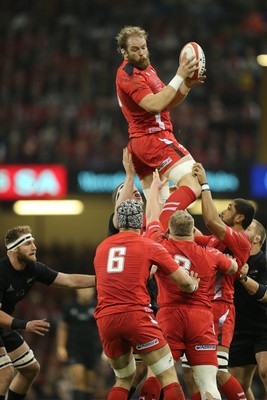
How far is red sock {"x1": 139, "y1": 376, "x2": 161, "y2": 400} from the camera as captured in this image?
8500 mm

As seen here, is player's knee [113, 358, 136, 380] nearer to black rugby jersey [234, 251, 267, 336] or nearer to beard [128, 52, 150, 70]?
black rugby jersey [234, 251, 267, 336]

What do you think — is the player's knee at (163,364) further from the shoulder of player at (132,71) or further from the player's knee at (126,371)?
the shoulder of player at (132,71)

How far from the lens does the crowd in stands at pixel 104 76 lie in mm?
20453

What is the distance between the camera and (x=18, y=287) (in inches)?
364

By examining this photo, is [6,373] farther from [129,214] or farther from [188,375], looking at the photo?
[129,214]

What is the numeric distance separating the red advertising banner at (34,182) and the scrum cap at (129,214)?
404 inches

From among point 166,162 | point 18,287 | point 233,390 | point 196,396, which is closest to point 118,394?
point 196,396

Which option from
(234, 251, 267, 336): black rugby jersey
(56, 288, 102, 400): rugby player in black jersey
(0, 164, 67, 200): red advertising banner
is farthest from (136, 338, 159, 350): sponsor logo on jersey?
(0, 164, 67, 200): red advertising banner

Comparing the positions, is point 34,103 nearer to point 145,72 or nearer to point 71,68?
point 71,68

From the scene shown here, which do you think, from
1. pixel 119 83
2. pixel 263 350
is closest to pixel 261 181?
pixel 263 350

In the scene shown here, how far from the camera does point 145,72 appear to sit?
8633 millimetres

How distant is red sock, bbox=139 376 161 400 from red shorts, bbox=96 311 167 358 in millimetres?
576

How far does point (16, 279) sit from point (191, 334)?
1814mm

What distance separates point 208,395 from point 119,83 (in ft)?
8.92
